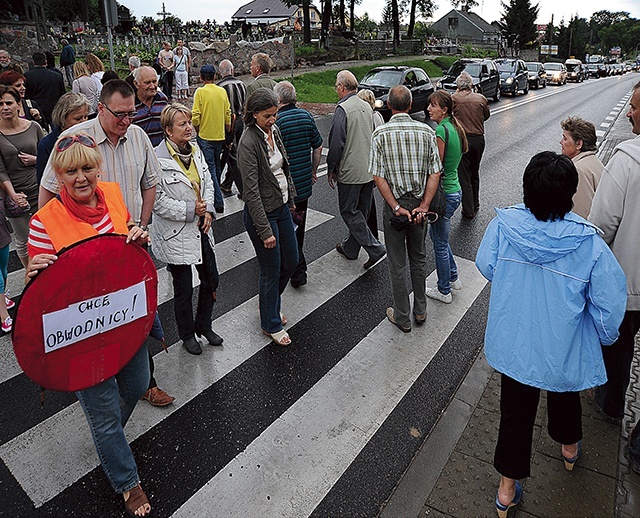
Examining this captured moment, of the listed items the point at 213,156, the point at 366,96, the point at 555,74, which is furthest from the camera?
the point at 555,74

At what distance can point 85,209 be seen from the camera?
8.55 feet

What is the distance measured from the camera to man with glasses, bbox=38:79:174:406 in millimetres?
3350

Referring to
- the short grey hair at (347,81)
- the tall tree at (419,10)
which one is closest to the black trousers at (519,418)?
the short grey hair at (347,81)

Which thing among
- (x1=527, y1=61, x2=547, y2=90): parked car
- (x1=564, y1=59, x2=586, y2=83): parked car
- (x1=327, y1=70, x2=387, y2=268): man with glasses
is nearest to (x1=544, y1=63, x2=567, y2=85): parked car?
(x1=527, y1=61, x2=547, y2=90): parked car

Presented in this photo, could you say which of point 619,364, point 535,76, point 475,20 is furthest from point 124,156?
point 475,20

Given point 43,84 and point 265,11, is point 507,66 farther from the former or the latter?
point 265,11

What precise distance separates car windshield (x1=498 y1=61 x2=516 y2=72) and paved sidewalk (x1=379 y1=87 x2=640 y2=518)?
89.7ft

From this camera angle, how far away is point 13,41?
23172mm

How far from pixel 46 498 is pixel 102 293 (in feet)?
4.58

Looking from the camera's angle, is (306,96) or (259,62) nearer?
(259,62)

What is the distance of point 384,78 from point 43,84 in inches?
446

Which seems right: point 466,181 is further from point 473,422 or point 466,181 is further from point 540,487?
point 540,487

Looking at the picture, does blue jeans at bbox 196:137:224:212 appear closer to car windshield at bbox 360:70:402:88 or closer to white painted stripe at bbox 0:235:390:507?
white painted stripe at bbox 0:235:390:507

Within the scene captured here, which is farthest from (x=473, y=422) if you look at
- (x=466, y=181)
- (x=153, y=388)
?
(x=466, y=181)
